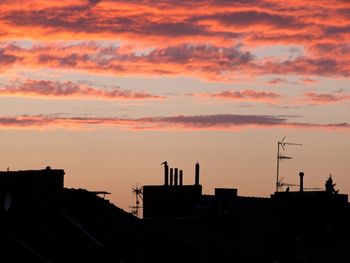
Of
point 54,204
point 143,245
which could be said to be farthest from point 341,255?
point 54,204

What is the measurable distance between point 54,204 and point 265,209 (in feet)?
72.5

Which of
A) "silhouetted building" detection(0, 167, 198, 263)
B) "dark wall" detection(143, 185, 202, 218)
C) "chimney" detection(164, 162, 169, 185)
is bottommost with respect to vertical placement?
"silhouetted building" detection(0, 167, 198, 263)

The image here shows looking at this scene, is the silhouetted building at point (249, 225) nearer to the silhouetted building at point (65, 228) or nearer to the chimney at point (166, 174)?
the chimney at point (166, 174)

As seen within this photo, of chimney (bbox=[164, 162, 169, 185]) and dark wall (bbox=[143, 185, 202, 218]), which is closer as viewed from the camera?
dark wall (bbox=[143, 185, 202, 218])

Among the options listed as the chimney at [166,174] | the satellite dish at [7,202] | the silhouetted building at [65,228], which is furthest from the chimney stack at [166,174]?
the satellite dish at [7,202]

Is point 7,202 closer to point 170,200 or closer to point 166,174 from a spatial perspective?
point 170,200

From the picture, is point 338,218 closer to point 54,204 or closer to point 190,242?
point 190,242

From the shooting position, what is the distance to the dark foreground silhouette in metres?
59.6

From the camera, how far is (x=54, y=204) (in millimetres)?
61281

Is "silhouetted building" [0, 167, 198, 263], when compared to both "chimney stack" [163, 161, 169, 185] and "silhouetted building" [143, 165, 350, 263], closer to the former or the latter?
"silhouetted building" [143, 165, 350, 263]

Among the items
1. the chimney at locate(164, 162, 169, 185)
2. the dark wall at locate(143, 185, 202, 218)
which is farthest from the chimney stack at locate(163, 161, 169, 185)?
the dark wall at locate(143, 185, 202, 218)

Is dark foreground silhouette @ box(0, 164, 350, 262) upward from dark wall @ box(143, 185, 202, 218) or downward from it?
downward

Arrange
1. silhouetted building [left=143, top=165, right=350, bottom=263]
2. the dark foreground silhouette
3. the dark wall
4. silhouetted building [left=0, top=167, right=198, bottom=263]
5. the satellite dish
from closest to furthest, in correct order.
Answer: the satellite dish < silhouetted building [left=0, top=167, right=198, bottom=263] < the dark foreground silhouette < silhouetted building [left=143, top=165, right=350, bottom=263] < the dark wall

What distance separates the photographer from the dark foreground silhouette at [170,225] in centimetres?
5956
